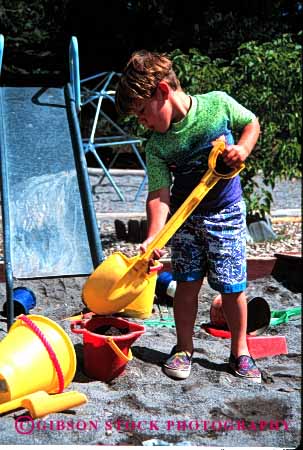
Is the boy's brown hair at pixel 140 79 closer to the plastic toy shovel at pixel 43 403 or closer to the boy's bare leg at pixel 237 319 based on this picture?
the boy's bare leg at pixel 237 319

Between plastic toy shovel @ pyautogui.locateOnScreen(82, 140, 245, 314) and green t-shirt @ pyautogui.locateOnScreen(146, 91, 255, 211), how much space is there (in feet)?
0.36

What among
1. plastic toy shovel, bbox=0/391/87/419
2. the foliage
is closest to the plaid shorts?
plastic toy shovel, bbox=0/391/87/419

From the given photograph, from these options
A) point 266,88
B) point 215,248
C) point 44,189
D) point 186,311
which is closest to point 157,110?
point 215,248

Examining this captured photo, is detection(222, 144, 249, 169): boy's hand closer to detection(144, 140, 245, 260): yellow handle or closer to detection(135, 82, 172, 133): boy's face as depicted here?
detection(144, 140, 245, 260): yellow handle

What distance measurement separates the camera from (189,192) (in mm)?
2590

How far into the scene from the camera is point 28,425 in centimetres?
199

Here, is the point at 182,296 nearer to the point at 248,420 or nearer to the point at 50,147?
the point at 248,420

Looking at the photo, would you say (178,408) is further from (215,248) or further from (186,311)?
(215,248)

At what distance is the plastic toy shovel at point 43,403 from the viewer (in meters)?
2.01

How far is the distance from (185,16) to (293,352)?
11604mm

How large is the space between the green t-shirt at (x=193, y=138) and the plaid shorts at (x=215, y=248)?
124 millimetres

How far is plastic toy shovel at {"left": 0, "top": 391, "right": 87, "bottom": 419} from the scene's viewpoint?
6.60 feet

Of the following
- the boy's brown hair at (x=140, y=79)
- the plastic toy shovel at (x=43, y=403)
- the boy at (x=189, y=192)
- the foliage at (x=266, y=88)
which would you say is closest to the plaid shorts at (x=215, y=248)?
the boy at (x=189, y=192)

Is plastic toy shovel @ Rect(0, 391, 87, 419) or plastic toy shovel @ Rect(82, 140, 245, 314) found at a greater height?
plastic toy shovel @ Rect(82, 140, 245, 314)
